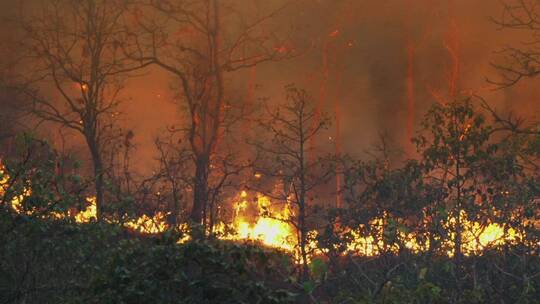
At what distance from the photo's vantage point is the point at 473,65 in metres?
42.2

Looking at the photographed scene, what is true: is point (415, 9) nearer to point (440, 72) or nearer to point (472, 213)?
point (440, 72)

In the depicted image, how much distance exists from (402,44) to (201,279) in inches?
1546

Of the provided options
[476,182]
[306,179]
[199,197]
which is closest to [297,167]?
[306,179]

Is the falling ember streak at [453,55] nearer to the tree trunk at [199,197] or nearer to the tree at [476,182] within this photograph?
the tree trunk at [199,197]

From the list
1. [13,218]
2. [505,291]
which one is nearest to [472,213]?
[505,291]

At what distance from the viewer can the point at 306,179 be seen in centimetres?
2148

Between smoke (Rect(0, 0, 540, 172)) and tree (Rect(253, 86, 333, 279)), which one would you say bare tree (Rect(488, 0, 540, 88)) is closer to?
smoke (Rect(0, 0, 540, 172))

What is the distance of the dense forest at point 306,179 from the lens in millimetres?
9945

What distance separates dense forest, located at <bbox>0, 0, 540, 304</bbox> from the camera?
392 inches

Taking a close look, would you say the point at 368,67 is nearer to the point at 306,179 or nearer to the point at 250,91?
the point at 250,91

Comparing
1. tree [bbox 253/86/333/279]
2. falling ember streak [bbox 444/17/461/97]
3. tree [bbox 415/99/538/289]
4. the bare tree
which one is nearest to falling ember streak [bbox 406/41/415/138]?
falling ember streak [bbox 444/17/461/97]

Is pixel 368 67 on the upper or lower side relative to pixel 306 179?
upper

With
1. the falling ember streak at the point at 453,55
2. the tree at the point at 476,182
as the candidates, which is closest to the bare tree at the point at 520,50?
the tree at the point at 476,182

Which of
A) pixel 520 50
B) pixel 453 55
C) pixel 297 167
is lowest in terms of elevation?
pixel 297 167
